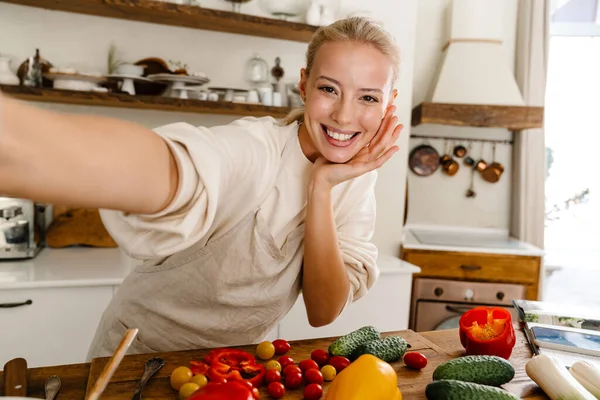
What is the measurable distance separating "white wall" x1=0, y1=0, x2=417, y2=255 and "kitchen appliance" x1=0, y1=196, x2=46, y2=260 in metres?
0.60

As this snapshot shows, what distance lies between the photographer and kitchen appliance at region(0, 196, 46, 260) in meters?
2.11

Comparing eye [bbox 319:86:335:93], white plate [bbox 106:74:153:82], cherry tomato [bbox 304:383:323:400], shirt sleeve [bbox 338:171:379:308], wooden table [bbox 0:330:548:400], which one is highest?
white plate [bbox 106:74:153:82]

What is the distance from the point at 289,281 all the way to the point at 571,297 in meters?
3.14

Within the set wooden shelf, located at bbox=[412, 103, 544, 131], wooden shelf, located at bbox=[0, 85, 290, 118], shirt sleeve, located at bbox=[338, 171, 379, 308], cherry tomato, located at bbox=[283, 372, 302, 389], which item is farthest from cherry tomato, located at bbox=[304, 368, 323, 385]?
wooden shelf, located at bbox=[412, 103, 544, 131]

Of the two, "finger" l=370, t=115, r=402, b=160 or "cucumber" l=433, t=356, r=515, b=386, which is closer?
"cucumber" l=433, t=356, r=515, b=386

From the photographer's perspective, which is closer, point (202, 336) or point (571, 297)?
point (202, 336)

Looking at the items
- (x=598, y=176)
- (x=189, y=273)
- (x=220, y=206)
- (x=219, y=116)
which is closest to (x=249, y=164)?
(x=220, y=206)

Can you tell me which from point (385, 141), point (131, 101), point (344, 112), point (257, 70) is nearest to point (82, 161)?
point (344, 112)

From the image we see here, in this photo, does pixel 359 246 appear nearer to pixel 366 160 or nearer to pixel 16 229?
pixel 366 160

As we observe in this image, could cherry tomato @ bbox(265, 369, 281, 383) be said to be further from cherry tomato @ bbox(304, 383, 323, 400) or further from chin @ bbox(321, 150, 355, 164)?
chin @ bbox(321, 150, 355, 164)

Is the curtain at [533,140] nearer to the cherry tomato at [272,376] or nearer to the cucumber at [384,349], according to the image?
the cucumber at [384,349]

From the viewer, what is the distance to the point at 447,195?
3422 mm

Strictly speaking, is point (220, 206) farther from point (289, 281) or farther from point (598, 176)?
point (598, 176)

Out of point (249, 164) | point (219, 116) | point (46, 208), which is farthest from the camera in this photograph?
point (219, 116)
